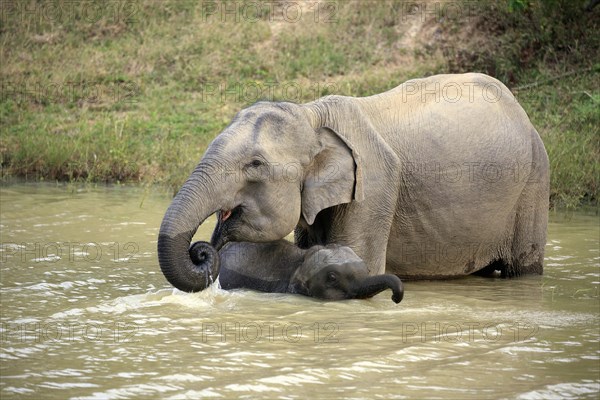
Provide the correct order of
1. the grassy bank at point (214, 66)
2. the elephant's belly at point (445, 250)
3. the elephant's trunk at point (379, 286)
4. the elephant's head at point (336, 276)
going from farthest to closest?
the grassy bank at point (214, 66)
the elephant's belly at point (445, 250)
the elephant's head at point (336, 276)
the elephant's trunk at point (379, 286)

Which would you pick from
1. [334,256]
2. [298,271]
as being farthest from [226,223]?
[334,256]

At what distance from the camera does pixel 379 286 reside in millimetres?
7637

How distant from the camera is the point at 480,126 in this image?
8.79 metres

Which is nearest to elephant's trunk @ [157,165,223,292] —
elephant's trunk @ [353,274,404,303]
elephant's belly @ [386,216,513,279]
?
elephant's trunk @ [353,274,404,303]

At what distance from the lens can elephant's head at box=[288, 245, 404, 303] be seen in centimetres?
773

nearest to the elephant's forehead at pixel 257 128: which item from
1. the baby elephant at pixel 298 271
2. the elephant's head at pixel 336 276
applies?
the baby elephant at pixel 298 271

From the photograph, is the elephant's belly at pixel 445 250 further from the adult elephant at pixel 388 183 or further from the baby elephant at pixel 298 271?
the baby elephant at pixel 298 271

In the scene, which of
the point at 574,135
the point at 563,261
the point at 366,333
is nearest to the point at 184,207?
the point at 366,333

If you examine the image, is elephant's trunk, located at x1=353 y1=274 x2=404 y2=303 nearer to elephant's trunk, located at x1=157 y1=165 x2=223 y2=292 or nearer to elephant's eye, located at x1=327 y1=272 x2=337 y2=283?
elephant's eye, located at x1=327 y1=272 x2=337 y2=283

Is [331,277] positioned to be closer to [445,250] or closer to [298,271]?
[298,271]

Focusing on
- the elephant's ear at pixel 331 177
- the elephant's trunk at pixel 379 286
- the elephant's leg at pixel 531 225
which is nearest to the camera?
the elephant's trunk at pixel 379 286

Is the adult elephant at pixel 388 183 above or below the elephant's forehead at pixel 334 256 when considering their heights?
above

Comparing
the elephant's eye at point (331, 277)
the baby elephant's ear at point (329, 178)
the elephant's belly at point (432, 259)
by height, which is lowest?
the elephant's eye at point (331, 277)

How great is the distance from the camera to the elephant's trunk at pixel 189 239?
7.07 m
